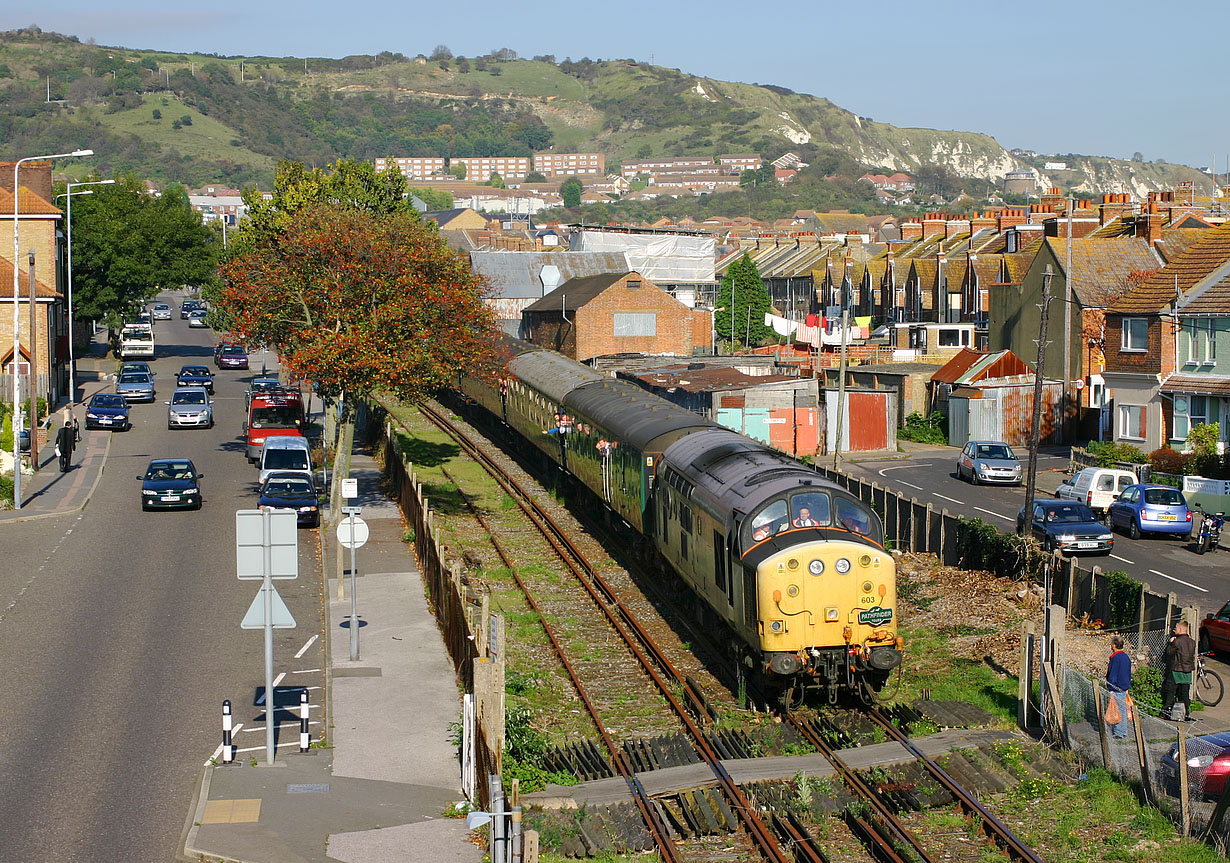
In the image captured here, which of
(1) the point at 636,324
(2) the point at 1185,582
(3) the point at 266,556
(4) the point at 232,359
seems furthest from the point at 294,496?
(4) the point at 232,359

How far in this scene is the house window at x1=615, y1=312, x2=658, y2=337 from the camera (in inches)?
2874

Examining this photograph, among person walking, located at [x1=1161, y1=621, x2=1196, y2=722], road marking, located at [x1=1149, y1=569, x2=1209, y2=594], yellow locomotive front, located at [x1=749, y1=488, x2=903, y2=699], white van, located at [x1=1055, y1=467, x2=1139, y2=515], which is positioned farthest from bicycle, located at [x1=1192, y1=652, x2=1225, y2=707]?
white van, located at [x1=1055, y1=467, x2=1139, y2=515]

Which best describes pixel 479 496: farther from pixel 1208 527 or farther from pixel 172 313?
pixel 172 313

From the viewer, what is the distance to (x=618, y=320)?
72.9m

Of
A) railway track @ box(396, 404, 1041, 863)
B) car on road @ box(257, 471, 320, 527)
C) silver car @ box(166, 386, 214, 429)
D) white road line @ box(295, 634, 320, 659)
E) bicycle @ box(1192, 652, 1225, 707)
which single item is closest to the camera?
railway track @ box(396, 404, 1041, 863)

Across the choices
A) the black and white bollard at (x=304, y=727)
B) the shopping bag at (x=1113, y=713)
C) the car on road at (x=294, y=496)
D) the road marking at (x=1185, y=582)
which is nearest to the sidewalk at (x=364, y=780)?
the black and white bollard at (x=304, y=727)

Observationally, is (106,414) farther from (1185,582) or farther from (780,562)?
(1185,582)

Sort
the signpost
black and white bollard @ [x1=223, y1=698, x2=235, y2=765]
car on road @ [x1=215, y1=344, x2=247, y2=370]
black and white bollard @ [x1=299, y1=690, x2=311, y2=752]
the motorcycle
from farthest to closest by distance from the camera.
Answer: car on road @ [x1=215, y1=344, x2=247, y2=370]
the motorcycle
black and white bollard @ [x1=299, y1=690, x2=311, y2=752]
the signpost
black and white bollard @ [x1=223, y1=698, x2=235, y2=765]

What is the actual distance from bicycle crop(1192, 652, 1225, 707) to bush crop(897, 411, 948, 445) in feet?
113

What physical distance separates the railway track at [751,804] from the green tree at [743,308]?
2593 inches

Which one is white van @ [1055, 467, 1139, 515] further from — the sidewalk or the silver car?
the silver car

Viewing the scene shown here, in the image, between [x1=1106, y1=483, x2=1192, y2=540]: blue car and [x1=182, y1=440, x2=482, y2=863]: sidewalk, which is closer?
[x1=182, y1=440, x2=482, y2=863]: sidewalk

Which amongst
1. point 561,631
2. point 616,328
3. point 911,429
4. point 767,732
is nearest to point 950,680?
point 767,732

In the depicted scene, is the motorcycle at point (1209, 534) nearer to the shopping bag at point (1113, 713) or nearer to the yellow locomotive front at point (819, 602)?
the yellow locomotive front at point (819, 602)
